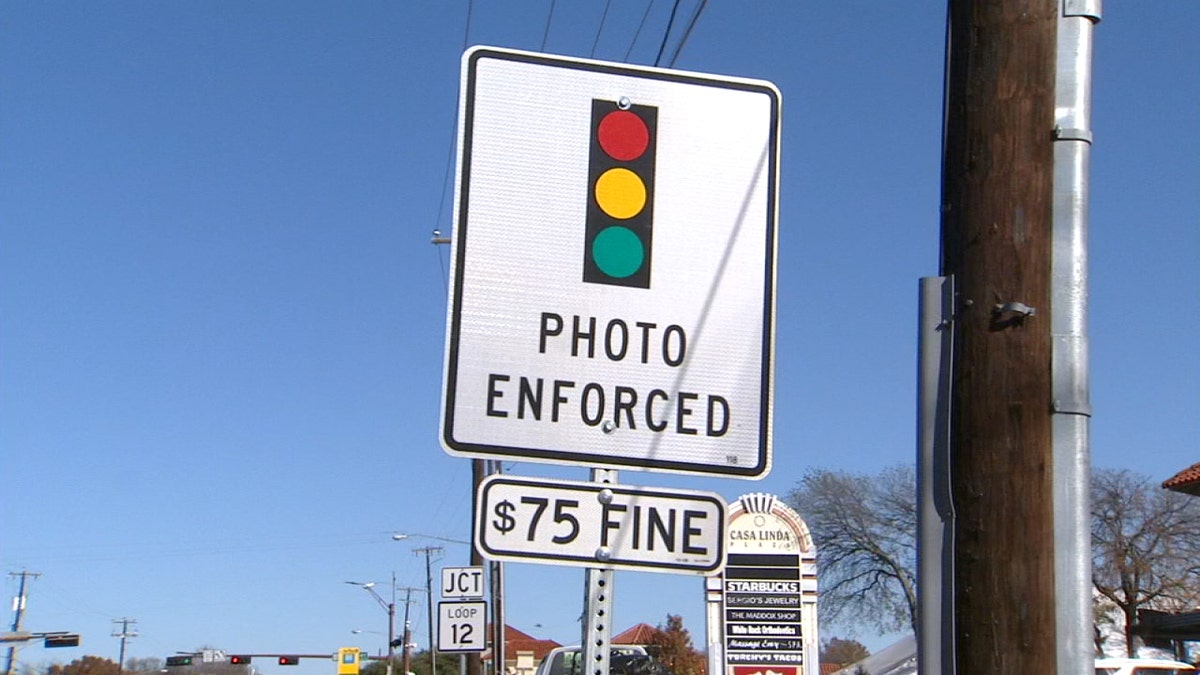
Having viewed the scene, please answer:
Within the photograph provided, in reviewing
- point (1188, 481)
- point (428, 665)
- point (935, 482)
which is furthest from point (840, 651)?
point (935, 482)

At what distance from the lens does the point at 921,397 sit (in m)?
3.71

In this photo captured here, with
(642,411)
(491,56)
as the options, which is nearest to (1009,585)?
(642,411)

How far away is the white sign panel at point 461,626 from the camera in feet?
61.0

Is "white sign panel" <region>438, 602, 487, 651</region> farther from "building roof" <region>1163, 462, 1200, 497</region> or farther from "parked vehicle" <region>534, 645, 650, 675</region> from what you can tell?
"building roof" <region>1163, 462, 1200, 497</region>

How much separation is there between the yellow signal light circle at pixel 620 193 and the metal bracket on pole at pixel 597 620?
95 cm

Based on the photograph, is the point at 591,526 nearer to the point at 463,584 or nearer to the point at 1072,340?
the point at 1072,340

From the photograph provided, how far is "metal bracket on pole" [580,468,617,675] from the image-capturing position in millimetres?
3318

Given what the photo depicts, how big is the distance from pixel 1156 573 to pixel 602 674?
40.7 m

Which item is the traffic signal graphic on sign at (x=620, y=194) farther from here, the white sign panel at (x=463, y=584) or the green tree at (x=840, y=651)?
the green tree at (x=840, y=651)

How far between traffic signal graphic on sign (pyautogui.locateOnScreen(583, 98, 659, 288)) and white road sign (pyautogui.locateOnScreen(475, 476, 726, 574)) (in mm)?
568

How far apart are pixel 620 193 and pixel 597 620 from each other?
1126mm

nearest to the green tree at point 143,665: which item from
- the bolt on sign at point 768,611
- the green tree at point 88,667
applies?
the green tree at point 88,667

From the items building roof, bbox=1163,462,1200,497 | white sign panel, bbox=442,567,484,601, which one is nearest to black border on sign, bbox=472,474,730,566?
white sign panel, bbox=442,567,484,601

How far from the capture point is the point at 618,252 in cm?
355
